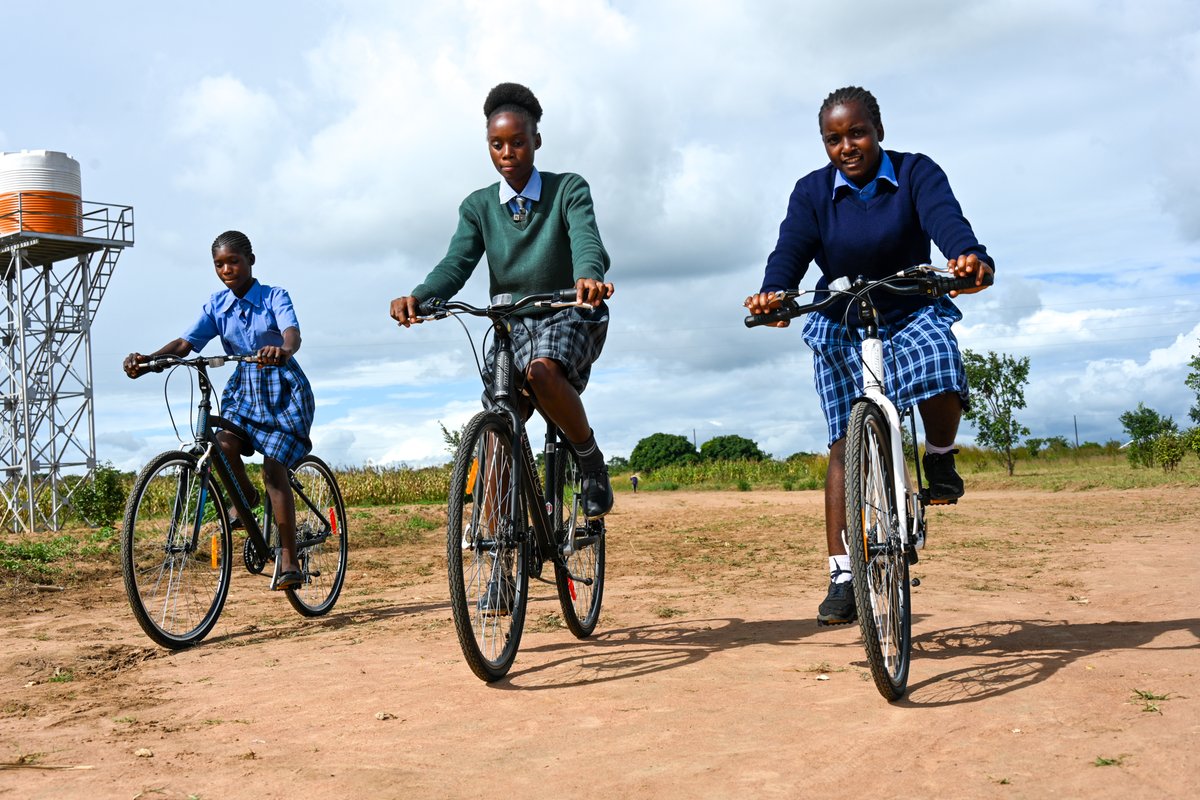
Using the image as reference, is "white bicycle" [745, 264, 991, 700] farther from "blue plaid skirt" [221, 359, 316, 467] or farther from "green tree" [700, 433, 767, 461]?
"green tree" [700, 433, 767, 461]

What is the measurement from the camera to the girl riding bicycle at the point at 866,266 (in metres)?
4.41

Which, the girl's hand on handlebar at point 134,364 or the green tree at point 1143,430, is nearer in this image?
the girl's hand on handlebar at point 134,364

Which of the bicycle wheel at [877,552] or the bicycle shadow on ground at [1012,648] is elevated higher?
the bicycle wheel at [877,552]

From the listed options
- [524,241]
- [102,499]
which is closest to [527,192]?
[524,241]

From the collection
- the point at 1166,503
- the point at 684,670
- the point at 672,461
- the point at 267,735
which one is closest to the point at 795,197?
the point at 684,670

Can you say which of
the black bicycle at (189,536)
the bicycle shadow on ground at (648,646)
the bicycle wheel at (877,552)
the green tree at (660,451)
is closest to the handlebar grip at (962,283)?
the bicycle wheel at (877,552)

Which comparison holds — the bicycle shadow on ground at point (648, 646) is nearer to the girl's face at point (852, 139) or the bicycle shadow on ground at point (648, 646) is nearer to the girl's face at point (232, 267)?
the girl's face at point (852, 139)

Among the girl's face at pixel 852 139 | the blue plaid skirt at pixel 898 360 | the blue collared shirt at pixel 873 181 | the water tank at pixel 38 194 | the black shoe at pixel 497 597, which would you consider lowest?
the black shoe at pixel 497 597

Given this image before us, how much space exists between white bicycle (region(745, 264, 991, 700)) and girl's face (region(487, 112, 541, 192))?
1363 millimetres

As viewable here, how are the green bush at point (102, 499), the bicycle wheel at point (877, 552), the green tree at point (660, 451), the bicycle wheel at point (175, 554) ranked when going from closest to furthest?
the bicycle wheel at point (877, 552) → the bicycle wheel at point (175, 554) → the green bush at point (102, 499) → the green tree at point (660, 451)

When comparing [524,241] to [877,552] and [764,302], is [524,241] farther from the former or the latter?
[877,552]

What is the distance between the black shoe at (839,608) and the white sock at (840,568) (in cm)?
2

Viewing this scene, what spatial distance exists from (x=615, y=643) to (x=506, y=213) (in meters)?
2.07

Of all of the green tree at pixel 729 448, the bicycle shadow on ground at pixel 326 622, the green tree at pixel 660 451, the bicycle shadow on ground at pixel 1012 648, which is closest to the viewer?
the bicycle shadow on ground at pixel 1012 648
